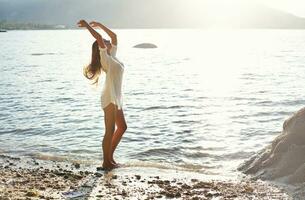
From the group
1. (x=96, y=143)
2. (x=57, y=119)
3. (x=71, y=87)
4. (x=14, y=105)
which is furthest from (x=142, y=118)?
(x=71, y=87)

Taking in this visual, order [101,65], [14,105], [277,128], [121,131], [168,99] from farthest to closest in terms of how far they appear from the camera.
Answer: [168,99] < [14,105] < [277,128] < [121,131] < [101,65]

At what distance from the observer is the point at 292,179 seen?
432 inches

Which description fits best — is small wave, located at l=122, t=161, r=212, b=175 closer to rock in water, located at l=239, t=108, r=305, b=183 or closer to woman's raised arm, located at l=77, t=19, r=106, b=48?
rock in water, located at l=239, t=108, r=305, b=183

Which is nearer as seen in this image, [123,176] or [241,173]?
[123,176]

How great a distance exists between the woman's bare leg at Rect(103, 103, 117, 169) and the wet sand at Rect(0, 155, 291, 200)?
0.32m

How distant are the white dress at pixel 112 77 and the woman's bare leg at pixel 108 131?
0.48ft

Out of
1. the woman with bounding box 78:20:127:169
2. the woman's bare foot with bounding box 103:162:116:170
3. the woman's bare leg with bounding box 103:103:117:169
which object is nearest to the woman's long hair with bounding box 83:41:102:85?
the woman with bounding box 78:20:127:169

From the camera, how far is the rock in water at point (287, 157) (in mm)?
11219

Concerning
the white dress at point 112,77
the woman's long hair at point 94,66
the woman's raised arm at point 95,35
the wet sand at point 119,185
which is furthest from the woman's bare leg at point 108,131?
the woman's raised arm at point 95,35

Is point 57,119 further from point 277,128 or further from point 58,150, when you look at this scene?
point 277,128

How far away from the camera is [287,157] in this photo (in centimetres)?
1146

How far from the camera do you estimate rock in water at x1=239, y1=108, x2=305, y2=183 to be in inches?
442

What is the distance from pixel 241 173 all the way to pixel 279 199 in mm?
2637

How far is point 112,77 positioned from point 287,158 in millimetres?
4321
